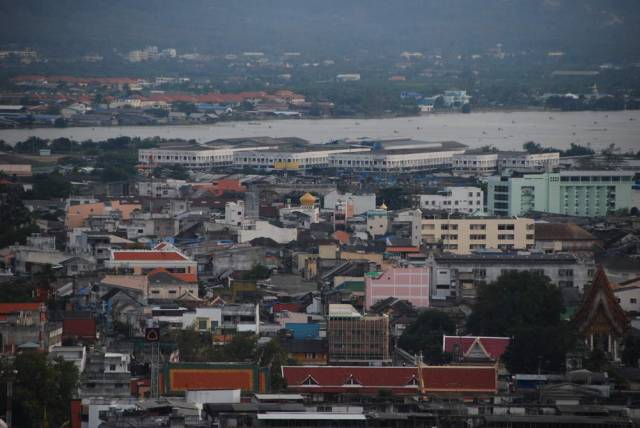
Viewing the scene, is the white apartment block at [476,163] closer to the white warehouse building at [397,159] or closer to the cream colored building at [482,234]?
the white warehouse building at [397,159]

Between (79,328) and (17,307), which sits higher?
(17,307)

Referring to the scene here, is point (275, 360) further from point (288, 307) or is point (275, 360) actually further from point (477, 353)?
point (288, 307)

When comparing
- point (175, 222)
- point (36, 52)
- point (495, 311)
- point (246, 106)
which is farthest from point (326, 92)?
point (495, 311)

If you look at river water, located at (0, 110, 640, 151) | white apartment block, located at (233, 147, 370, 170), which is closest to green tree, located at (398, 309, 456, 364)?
white apartment block, located at (233, 147, 370, 170)

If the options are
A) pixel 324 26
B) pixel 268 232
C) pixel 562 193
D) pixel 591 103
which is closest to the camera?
pixel 268 232

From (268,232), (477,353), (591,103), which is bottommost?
(591,103)

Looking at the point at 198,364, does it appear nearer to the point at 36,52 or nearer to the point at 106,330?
the point at 106,330

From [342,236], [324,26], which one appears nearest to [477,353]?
[342,236]
